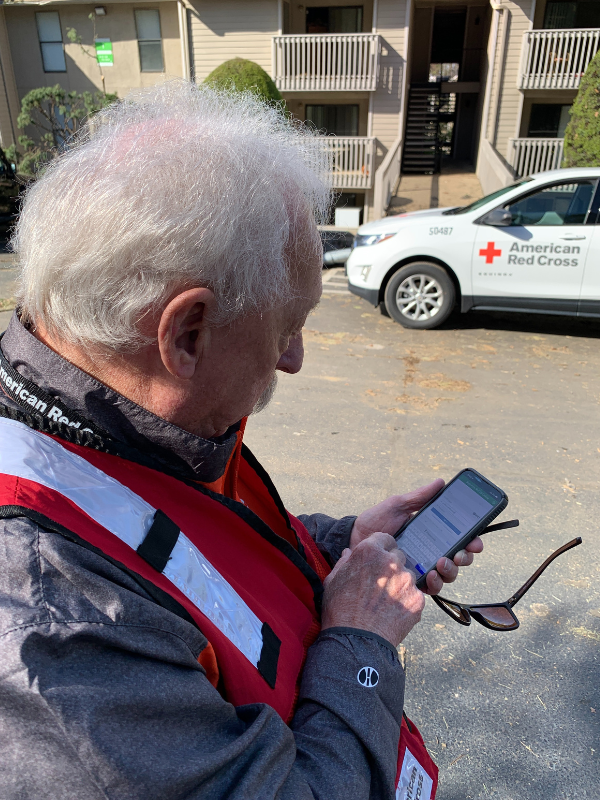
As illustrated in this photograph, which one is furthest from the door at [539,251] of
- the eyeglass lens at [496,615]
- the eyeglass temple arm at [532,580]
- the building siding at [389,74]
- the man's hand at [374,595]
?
the building siding at [389,74]

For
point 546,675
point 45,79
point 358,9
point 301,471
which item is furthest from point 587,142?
point 45,79

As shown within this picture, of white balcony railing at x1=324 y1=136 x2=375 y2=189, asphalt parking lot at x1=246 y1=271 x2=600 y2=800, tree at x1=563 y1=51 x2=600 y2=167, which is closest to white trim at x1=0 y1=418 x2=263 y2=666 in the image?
asphalt parking lot at x1=246 y1=271 x2=600 y2=800

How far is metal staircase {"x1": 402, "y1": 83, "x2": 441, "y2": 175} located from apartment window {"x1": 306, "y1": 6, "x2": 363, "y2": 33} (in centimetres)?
291

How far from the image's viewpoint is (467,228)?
21.1 ft

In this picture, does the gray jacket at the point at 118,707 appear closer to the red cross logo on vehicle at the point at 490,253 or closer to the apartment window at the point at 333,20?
the red cross logo on vehicle at the point at 490,253

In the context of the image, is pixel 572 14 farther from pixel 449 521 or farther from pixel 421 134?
pixel 449 521

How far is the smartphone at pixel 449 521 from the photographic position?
1.45 meters

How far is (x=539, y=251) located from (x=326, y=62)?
37.6ft

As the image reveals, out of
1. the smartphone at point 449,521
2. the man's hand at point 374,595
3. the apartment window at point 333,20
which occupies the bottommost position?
the smartphone at point 449,521

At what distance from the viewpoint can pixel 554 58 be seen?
14.3 m

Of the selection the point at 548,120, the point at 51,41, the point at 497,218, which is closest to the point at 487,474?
the point at 497,218

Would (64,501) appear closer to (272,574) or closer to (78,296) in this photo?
(78,296)

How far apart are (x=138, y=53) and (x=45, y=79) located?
10.9ft

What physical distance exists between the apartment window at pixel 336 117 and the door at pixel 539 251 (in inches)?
488
